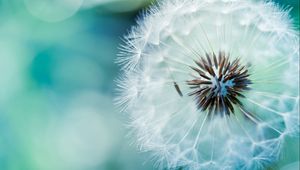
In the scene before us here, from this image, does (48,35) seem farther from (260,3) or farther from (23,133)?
(260,3)

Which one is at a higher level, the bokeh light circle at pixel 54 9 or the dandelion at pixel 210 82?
the bokeh light circle at pixel 54 9

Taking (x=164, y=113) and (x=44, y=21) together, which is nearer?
(x=164, y=113)

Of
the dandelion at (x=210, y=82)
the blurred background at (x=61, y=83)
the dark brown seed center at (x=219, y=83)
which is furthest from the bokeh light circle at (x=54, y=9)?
the dark brown seed center at (x=219, y=83)

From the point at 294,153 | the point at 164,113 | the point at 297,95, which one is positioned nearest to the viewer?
the point at 297,95

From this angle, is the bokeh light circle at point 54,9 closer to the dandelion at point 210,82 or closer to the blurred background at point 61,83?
the blurred background at point 61,83

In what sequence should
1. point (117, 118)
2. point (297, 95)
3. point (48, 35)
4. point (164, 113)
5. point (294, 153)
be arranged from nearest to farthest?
point (297, 95) < point (164, 113) < point (294, 153) < point (117, 118) < point (48, 35)

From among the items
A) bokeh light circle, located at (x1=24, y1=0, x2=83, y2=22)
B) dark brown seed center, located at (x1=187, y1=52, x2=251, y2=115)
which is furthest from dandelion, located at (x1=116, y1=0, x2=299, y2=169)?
bokeh light circle, located at (x1=24, y1=0, x2=83, y2=22)

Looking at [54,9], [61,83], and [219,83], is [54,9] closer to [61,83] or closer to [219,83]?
[61,83]

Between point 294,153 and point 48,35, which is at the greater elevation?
point 48,35

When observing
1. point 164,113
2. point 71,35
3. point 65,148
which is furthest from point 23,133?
point 164,113
